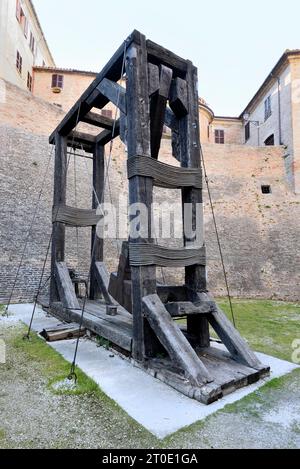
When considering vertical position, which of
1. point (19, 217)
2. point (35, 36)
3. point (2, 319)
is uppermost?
point (35, 36)

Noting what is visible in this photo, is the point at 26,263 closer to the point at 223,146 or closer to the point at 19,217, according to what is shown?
the point at 19,217

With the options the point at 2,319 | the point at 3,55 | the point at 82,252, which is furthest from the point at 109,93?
the point at 3,55

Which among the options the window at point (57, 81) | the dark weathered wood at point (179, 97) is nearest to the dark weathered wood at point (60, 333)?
the dark weathered wood at point (179, 97)

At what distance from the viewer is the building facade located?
16.9m

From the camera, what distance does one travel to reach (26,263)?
9453 mm

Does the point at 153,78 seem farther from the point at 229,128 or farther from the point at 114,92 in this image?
the point at 229,128

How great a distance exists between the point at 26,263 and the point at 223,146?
1338 cm

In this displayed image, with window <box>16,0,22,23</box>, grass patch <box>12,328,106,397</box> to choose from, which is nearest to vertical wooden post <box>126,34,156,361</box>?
grass patch <box>12,328,106,397</box>

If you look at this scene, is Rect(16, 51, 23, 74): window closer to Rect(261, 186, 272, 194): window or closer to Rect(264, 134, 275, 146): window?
Rect(261, 186, 272, 194): window

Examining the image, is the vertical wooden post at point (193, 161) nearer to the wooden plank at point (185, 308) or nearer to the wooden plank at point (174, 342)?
the wooden plank at point (185, 308)

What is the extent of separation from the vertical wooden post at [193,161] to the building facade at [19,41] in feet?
55.7

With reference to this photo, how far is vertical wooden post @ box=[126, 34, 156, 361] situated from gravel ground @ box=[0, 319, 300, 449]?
85 centimetres

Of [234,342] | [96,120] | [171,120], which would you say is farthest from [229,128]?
[234,342]

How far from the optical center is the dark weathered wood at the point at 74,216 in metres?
6.34
